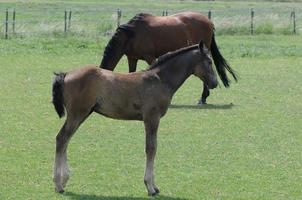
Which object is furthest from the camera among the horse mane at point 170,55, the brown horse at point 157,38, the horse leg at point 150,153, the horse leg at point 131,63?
the horse leg at point 131,63

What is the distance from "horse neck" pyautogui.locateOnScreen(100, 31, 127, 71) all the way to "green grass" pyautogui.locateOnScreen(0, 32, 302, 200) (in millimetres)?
1714

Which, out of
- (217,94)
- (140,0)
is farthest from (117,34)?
(140,0)

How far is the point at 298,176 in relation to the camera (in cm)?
1058

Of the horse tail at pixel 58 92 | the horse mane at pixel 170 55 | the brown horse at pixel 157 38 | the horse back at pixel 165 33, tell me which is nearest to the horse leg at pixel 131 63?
the brown horse at pixel 157 38

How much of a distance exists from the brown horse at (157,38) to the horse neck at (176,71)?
714 cm

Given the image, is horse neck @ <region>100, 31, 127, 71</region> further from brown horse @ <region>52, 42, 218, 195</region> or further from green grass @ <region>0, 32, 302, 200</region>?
brown horse @ <region>52, 42, 218, 195</region>

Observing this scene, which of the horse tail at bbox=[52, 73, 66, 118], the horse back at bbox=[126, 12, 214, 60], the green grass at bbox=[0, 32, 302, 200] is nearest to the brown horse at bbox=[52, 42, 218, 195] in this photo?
the horse tail at bbox=[52, 73, 66, 118]

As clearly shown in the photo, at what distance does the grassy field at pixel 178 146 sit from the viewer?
32.1 feet

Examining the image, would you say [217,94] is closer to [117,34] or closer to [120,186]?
[117,34]

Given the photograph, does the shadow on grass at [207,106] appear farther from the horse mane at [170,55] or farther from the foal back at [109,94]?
the foal back at [109,94]

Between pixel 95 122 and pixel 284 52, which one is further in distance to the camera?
pixel 284 52

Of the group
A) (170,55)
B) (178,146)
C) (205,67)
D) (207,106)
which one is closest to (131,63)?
(207,106)

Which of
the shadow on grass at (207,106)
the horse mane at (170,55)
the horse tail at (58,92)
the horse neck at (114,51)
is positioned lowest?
the shadow on grass at (207,106)

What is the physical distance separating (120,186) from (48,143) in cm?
315
